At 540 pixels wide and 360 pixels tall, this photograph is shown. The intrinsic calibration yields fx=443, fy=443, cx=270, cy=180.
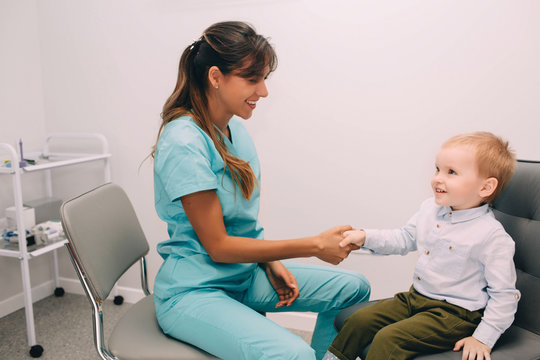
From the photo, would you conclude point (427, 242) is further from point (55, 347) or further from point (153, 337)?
point (55, 347)

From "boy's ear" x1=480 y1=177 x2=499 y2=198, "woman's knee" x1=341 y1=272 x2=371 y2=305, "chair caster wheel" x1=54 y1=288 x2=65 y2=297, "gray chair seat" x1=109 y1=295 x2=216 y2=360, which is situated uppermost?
"boy's ear" x1=480 y1=177 x2=499 y2=198

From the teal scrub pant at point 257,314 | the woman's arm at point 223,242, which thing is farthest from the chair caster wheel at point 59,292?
the woman's arm at point 223,242

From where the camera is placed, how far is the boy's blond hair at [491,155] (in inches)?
42.2

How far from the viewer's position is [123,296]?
7.79 feet

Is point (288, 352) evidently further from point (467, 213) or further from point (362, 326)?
point (467, 213)

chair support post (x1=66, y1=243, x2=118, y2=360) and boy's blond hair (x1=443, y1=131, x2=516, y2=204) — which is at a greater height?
boy's blond hair (x1=443, y1=131, x2=516, y2=204)

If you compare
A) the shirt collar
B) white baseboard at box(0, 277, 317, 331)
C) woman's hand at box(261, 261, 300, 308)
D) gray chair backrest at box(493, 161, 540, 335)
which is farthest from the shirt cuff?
white baseboard at box(0, 277, 317, 331)

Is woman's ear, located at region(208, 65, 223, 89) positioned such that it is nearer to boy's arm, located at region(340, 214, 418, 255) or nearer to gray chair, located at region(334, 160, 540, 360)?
boy's arm, located at region(340, 214, 418, 255)

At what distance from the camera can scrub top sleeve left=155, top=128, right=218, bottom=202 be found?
110cm

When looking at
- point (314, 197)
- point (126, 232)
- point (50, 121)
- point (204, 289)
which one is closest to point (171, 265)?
point (204, 289)

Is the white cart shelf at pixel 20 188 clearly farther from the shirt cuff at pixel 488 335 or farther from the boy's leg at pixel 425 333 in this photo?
the shirt cuff at pixel 488 335

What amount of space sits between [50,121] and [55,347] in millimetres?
1154

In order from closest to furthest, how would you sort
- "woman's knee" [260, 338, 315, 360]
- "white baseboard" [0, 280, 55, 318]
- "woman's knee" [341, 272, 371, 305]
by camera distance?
"woman's knee" [260, 338, 315, 360] → "woman's knee" [341, 272, 371, 305] → "white baseboard" [0, 280, 55, 318]

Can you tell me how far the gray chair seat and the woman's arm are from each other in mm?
228
